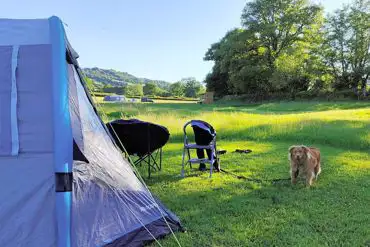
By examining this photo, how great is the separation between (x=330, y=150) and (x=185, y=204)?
5.48 meters

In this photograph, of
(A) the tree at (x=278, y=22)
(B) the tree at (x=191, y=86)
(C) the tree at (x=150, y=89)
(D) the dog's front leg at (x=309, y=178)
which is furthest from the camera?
(C) the tree at (x=150, y=89)

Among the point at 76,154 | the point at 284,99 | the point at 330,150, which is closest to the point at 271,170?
the point at 330,150

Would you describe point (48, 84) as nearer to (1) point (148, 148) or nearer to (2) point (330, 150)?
(1) point (148, 148)

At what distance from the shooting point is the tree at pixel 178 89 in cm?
9475

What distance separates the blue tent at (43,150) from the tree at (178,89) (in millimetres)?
90516

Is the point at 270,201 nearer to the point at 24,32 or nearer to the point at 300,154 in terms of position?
the point at 300,154

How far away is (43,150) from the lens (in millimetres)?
2758

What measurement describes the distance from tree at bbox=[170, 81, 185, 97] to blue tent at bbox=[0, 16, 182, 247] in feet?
297

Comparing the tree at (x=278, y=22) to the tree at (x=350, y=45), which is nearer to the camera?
the tree at (x=350, y=45)

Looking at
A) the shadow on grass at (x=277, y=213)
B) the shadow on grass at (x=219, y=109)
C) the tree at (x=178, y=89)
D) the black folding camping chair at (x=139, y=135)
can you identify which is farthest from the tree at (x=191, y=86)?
the shadow on grass at (x=277, y=213)

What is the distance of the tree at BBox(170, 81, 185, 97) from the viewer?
3730 inches

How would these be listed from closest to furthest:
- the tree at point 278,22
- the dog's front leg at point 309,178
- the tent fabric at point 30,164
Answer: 1. the tent fabric at point 30,164
2. the dog's front leg at point 309,178
3. the tree at point 278,22

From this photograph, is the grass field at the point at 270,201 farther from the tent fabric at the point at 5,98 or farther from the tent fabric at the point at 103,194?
the tent fabric at the point at 5,98

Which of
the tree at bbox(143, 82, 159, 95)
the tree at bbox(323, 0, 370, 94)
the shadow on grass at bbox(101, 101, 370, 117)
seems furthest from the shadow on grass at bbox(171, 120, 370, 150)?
the tree at bbox(143, 82, 159, 95)
